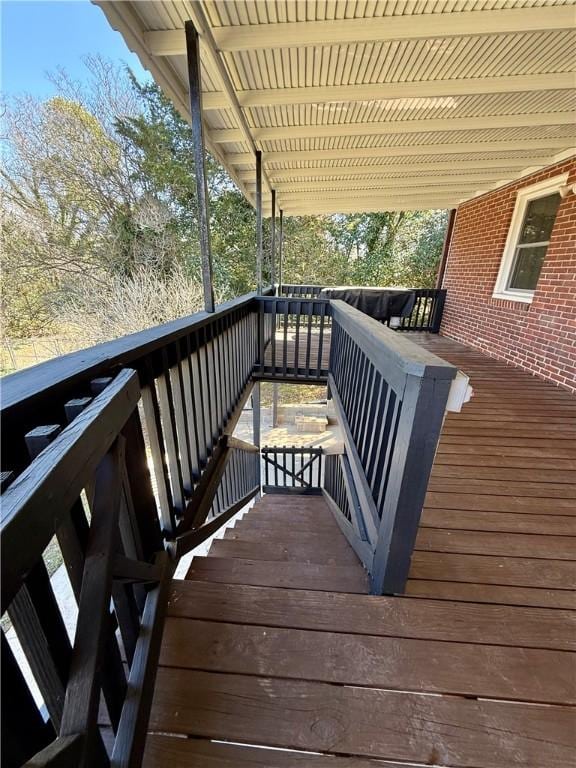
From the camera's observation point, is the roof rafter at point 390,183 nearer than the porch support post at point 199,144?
No

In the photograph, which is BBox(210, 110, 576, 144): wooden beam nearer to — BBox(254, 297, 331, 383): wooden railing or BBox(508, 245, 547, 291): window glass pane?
BBox(508, 245, 547, 291): window glass pane

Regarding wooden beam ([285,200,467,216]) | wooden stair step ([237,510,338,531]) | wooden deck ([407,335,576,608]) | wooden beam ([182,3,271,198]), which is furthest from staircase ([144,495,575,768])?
wooden beam ([285,200,467,216])

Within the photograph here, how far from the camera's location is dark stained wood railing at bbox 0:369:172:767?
0.50 m

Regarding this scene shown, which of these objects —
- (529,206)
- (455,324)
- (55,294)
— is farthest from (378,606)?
(55,294)

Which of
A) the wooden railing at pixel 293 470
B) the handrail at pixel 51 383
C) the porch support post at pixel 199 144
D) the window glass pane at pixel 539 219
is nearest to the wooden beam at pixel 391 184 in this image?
the window glass pane at pixel 539 219

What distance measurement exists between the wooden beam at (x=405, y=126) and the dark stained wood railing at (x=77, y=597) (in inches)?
134

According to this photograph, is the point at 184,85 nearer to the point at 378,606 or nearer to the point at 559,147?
the point at 378,606

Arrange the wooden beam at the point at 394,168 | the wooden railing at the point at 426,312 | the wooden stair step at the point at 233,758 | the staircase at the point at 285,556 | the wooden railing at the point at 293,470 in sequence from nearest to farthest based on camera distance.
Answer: the wooden stair step at the point at 233,758 < the staircase at the point at 285,556 < the wooden beam at the point at 394,168 < the wooden railing at the point at 293,470 < the wooden railing at the point at 426,312

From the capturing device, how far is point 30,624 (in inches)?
25.0

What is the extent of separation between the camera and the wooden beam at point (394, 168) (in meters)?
4.03

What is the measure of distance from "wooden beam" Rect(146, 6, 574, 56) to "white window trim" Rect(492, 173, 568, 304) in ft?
9.47

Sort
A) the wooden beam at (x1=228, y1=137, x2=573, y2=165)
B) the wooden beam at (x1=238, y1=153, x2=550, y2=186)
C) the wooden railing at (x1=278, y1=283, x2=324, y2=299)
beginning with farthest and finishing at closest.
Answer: the wooden railing at (x1=278, y1=283, x2=324, y2=299), the wooden beam at (x1=238, y1=153, x2=550, y2=186), the wooden beam at (x1=228, y1=137, x2=573, y2=165)

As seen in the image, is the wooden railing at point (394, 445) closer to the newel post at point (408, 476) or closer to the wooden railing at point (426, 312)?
the newel post at point (408, 476)

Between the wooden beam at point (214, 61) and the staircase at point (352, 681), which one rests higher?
the wooden beam at point (214, 61)
